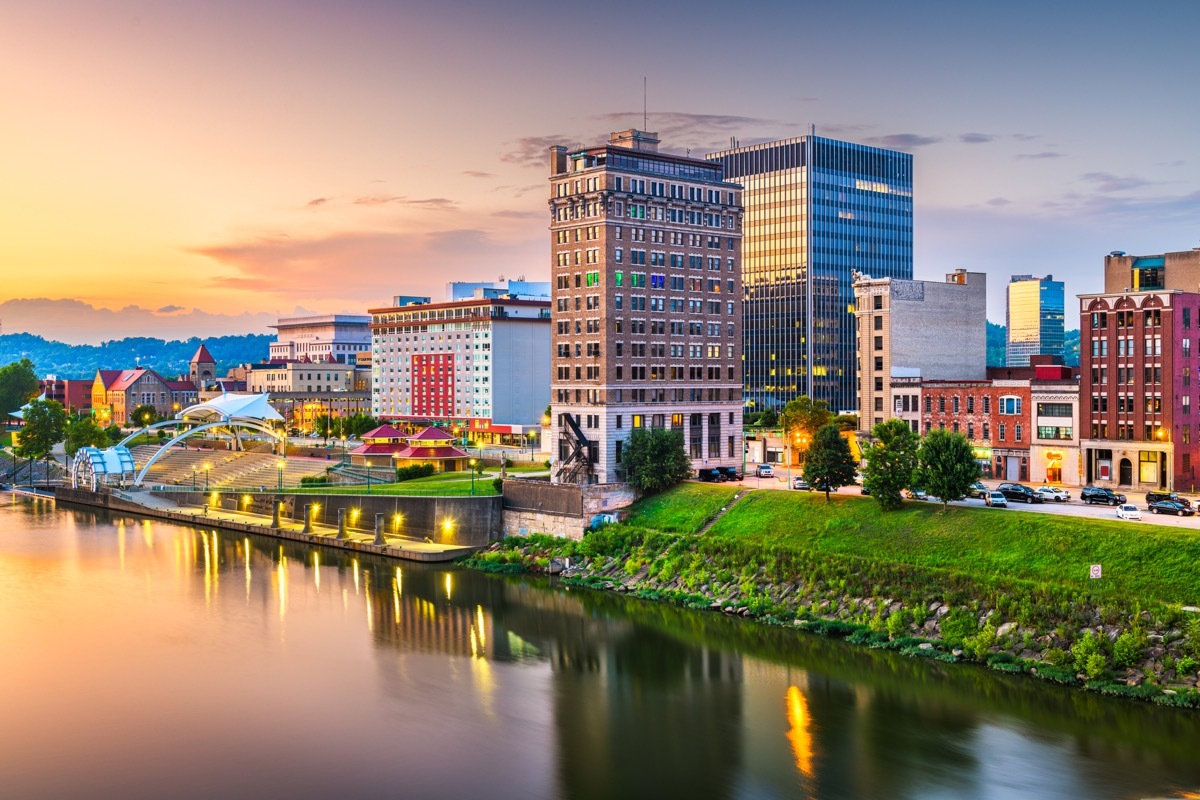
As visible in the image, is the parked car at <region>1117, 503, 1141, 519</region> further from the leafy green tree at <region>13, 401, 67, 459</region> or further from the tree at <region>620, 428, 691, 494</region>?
the leafy green tree at <region>13, 401, 67, 459</region>

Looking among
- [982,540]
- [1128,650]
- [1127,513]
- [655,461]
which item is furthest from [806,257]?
[1128,650]

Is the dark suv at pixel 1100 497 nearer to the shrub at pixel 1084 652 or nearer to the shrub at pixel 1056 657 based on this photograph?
the shrub at pixel 1084 652

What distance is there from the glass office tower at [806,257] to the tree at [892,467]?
103 meters

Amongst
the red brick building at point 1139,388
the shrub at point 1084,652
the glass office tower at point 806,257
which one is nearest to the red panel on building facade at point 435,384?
the glass office tower at point 806,257

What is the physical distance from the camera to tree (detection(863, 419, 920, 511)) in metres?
76.6

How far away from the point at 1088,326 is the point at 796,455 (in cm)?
3627

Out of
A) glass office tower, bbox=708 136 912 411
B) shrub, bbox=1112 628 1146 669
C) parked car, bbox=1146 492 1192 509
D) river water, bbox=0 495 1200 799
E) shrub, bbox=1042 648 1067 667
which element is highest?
glass office tower, bbox=708 136 912 411

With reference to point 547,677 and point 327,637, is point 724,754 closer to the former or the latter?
point 547,677

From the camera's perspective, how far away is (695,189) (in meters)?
106

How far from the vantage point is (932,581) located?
6562 centimetres

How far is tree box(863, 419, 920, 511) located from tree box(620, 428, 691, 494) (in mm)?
22155

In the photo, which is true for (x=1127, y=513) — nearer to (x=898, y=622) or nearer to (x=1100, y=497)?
(x=1100, y=497)

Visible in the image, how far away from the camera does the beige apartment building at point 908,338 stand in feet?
393

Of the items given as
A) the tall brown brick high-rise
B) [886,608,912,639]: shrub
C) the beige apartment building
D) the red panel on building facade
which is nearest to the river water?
[886,608,912,639]: shrub
